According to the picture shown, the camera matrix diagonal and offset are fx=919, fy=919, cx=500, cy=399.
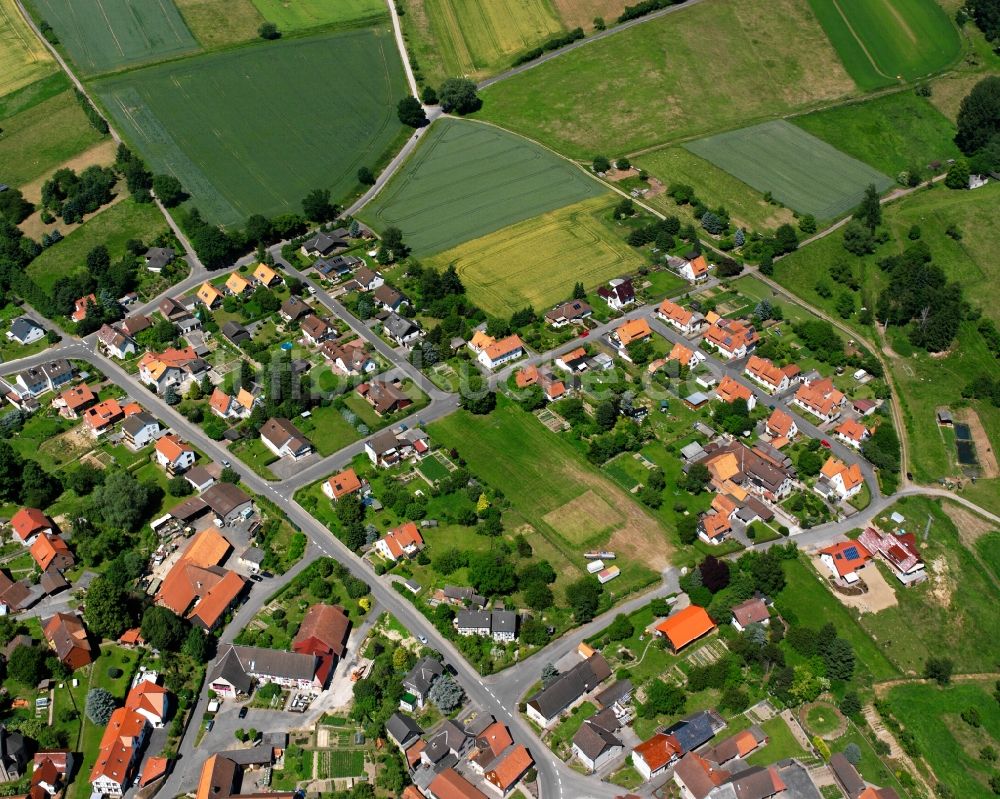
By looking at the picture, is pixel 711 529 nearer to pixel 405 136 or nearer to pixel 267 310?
pixel 267 310

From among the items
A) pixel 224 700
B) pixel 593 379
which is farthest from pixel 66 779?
pixel 593 379

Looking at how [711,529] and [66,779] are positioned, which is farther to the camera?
[711,529]

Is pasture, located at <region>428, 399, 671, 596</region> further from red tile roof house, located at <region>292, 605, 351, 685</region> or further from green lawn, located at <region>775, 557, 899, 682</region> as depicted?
red tile roof house, located at <region>292, 605, 351, 685</region>

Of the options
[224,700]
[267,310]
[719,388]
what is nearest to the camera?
[224,700]

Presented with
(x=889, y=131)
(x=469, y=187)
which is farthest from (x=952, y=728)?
(x=889, y=131)

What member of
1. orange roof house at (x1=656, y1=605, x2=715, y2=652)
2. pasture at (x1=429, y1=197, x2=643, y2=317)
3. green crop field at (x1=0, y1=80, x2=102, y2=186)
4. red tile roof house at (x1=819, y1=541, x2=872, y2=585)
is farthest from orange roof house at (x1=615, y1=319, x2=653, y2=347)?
green crop field at (x1=0, y1=80, x2=102, y2=186)

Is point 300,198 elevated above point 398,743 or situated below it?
above

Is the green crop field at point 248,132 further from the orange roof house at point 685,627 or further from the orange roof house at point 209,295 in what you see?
the orange roof house at point 685,627
